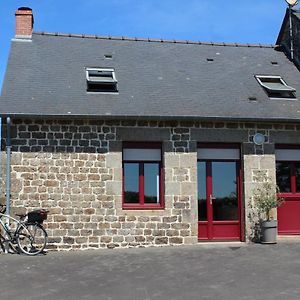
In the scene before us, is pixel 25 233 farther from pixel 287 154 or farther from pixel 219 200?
pixel 287 154

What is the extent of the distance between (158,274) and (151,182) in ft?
13.0

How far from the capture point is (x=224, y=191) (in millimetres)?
12492

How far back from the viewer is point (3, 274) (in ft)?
27.6

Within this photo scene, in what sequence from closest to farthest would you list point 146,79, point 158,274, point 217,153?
point 158,274, point 217,153, point 146,79

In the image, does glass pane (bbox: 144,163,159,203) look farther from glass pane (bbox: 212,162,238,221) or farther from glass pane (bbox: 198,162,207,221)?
glass pane (bbox: 212,162,238,221)

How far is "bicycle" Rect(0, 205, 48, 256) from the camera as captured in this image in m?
10.6

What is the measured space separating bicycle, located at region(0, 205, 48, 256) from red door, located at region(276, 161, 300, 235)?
5935mm

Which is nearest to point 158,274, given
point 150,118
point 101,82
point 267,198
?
point 150,118

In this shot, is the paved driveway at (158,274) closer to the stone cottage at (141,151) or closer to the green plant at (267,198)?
the stone cottage at (141,151)

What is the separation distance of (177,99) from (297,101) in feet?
11.0

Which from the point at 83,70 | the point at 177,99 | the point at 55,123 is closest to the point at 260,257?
the point at 177,99

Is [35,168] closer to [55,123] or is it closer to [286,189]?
[55,123]

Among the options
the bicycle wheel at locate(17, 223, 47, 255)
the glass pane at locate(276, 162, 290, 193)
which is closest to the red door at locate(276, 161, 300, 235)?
the glass pane at locate(276, 162, 290, 193)

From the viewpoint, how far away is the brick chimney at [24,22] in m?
15.2
